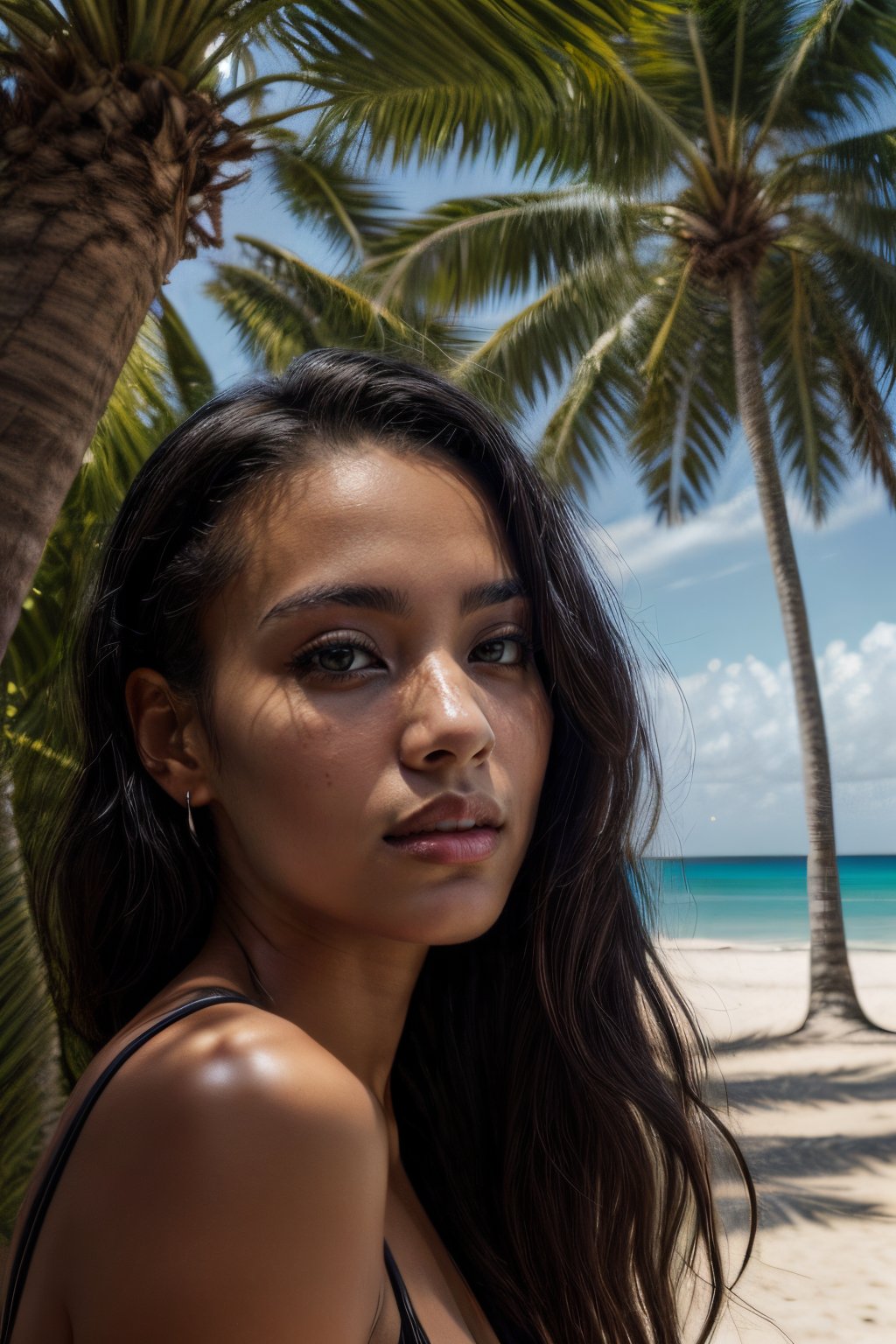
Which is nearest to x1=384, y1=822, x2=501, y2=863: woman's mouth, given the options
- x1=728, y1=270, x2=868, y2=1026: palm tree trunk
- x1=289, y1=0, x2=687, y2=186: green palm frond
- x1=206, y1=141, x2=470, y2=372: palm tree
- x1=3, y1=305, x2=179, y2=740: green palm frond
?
x1=3, y1=305, x2=179, y2=740: green palm frond

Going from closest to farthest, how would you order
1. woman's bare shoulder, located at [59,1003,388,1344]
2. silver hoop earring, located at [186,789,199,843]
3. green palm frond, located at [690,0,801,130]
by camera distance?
woman's bare shoulder, located at [59,1003,388,1344]
silver hoop earring, located at [186,789,199,843]
green palm frond, located at [690,0,801,130]

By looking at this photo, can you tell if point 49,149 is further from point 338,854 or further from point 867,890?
point 867,890

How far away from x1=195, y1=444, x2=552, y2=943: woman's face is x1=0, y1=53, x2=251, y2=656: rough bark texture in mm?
1962

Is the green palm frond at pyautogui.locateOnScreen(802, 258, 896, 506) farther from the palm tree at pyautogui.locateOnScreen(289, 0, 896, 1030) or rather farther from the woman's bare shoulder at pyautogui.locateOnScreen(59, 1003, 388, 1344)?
the woman's bare shoulder at pyautogui.locateOnScreen(59, 1003, 388, 1344)

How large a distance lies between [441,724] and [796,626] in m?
14.9

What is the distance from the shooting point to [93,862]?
1.33 meters

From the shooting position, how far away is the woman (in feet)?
2.89

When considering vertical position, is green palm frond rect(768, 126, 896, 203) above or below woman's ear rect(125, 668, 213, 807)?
above

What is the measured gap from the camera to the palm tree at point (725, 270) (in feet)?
46.3

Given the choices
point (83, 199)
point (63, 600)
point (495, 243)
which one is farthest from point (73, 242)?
point (495, 243)

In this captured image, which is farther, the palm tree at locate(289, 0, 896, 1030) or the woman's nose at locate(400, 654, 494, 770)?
the palm tree at locate(289, 0, 896, 1030)

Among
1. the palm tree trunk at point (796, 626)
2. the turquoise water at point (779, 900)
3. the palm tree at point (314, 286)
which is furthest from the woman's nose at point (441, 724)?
the turquoise water at point (779, 900)

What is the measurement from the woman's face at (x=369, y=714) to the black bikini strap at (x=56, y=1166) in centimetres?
18

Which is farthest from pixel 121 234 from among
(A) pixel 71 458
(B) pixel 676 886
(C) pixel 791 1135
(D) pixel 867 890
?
(D) pixel 867 890
